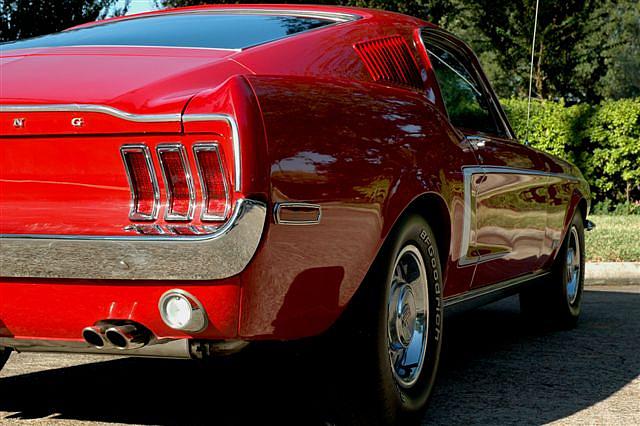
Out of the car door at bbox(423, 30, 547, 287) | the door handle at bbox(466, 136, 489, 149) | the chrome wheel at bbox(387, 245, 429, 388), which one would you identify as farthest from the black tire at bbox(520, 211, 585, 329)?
the chrome wheel at bbox(387, 245, 429, 388)

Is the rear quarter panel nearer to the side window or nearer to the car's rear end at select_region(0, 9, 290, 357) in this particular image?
the car's rear end at select_region(0, 9, 290, 357)

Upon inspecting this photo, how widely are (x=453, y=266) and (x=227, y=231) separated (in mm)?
1741

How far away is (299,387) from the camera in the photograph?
16.5 ft

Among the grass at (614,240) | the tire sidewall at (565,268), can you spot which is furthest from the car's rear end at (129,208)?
the grass at (614,240)

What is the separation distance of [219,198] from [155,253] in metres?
0.25

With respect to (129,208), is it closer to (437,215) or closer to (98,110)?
(98,110)

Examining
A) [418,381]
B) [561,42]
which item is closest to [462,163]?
[418,381]

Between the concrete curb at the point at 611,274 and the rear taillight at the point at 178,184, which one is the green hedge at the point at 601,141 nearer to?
the concrete curb at the point at 611,274

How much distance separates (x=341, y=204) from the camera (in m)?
3.61

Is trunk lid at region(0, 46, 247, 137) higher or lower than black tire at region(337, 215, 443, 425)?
higher

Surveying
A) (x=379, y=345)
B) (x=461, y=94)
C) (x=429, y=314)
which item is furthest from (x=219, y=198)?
(x=461, y=94)

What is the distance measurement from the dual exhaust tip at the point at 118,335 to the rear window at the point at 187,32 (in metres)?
1.11

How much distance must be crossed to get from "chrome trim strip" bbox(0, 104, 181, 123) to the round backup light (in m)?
0.51

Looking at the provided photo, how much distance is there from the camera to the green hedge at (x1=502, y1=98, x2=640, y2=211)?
1672 centimetres
